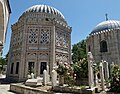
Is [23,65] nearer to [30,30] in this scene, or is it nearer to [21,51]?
[21,51]

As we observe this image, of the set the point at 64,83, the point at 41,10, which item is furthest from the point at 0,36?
A: the point at 41,10

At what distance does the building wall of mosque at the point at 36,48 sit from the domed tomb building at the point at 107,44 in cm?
629

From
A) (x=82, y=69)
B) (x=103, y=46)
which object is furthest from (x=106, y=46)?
(x=82, y=69)

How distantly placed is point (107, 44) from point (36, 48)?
12.6 metres

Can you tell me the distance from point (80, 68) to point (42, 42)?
43.4ft

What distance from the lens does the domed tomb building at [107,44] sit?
18172mm

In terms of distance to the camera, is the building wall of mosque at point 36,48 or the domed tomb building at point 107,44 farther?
the building wall of mosque at point 36,48

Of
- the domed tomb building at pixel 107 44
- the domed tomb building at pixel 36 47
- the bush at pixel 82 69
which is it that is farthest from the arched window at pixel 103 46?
the bush at pixel 82 69

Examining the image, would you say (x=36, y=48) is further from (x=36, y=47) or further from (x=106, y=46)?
(x=106, y=46)

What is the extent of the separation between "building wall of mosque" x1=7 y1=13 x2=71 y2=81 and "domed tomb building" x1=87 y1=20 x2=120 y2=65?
629 centimetres

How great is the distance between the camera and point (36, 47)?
22.4 m

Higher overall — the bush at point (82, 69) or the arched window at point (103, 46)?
the arched window at point (103, 46)

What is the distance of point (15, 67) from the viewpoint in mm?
22578

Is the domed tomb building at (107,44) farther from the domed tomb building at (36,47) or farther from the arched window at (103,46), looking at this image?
the domed tomb building at (36,47)
